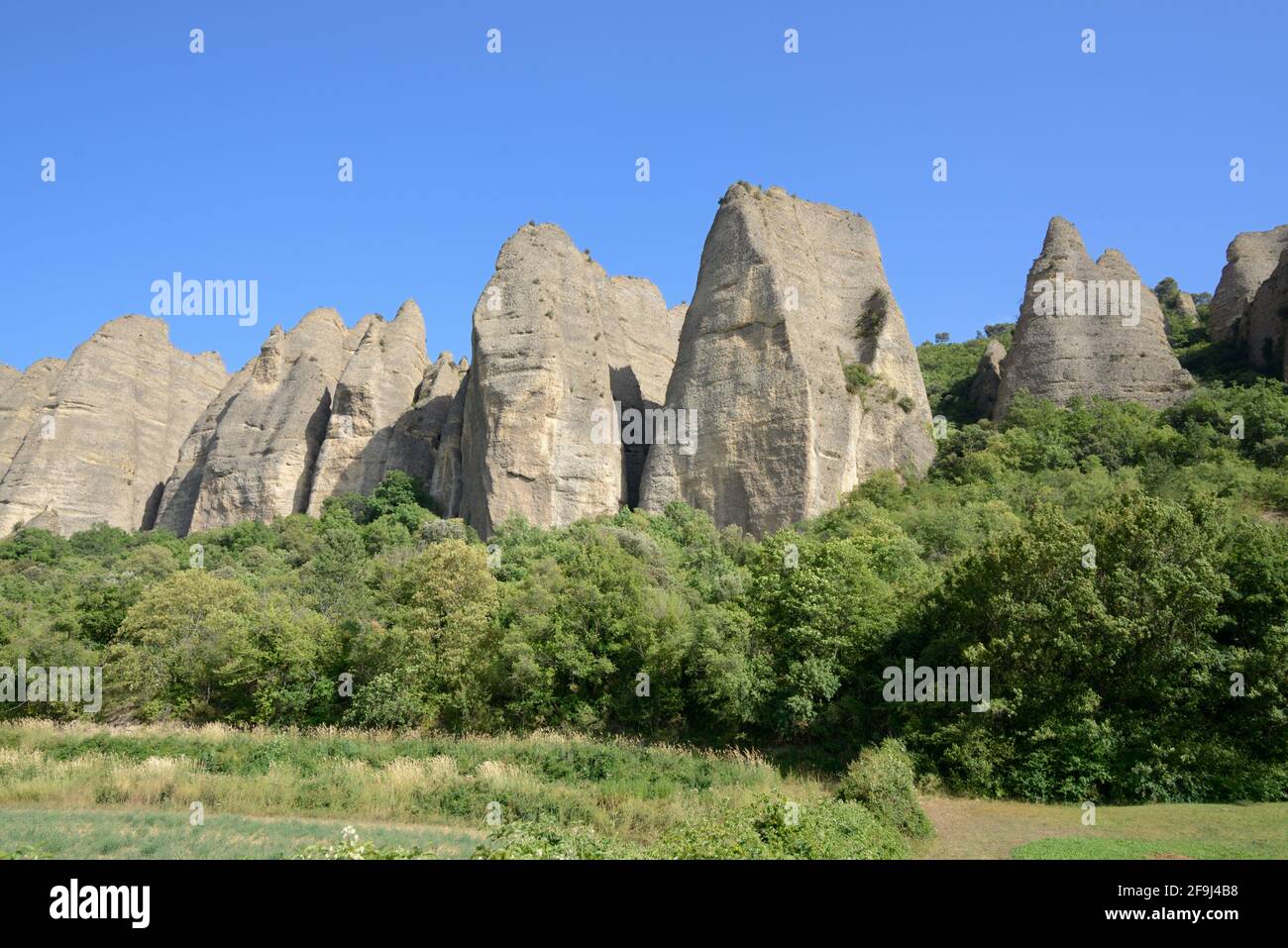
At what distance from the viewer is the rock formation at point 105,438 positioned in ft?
172

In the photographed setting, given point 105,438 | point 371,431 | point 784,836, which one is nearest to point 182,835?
point 784,836

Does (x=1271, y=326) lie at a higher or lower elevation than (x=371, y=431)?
higher

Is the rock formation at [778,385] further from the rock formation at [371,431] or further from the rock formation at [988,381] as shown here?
the rock formation at [371,431]

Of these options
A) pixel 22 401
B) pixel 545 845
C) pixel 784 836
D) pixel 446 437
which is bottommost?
pixel 784 836

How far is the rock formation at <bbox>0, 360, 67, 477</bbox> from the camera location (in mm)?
59656

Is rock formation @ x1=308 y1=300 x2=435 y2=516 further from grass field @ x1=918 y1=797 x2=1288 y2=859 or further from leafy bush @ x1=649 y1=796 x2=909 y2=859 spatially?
leafy bush @ x1=649 y1=796 x2=909 y2=859

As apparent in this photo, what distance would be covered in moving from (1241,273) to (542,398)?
3855 centimetres

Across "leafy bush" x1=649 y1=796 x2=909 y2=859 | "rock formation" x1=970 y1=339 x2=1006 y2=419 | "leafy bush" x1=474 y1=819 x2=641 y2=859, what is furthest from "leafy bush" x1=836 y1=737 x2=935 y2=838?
"rock formation" x1=970 y1=339 x2=1006 y2=419

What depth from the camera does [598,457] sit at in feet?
132

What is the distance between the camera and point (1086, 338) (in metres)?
43.6

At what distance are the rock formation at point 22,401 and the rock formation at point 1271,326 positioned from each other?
6798 centimetres

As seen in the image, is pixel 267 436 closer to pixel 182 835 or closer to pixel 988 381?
pixel 182 835
